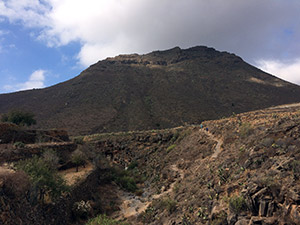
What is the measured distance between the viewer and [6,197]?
7457 mm

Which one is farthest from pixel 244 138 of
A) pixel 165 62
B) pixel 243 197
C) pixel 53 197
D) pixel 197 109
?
pixel 165 62

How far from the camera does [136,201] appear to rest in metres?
17.4

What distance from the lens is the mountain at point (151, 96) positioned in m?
53.4

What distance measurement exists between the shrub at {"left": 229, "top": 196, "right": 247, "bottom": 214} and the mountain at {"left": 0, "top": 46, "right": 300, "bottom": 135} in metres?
42.5

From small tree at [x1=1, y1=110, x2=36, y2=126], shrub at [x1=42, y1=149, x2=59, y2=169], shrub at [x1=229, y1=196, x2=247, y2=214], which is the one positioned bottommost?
shrub at [x1=229, y1=196, x2=247, y2=214]

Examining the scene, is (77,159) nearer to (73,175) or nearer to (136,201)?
(73,175)

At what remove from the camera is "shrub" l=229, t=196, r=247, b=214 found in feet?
25.1

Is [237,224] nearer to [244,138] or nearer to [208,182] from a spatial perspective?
[208,182]

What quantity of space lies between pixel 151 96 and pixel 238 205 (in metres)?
61.5

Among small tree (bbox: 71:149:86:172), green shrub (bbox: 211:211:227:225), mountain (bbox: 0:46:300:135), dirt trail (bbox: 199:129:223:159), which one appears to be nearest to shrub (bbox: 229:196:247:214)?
green shrub (bbox: 211:211:227:225)

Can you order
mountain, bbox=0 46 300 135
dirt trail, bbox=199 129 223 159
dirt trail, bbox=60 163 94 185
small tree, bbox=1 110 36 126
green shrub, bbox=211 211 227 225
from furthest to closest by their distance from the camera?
mountain, bbox=0 46 300 135 → small tree, bbox=1 110 36 126 → dirt trail, bbox=199 129 223 159 → dirt trail, bbox=60 163 94 185 → green shrub, bbox=211 211 227 225

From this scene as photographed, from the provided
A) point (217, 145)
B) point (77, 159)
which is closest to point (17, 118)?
point (77, 159)

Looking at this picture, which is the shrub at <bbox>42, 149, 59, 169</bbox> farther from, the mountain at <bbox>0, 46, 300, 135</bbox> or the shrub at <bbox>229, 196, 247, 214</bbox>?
the mountain at <bbox>0, 46, 300, 135</bbox>

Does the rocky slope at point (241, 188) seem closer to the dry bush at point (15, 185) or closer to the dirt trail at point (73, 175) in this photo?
the dirt trail at point (73, 175)
